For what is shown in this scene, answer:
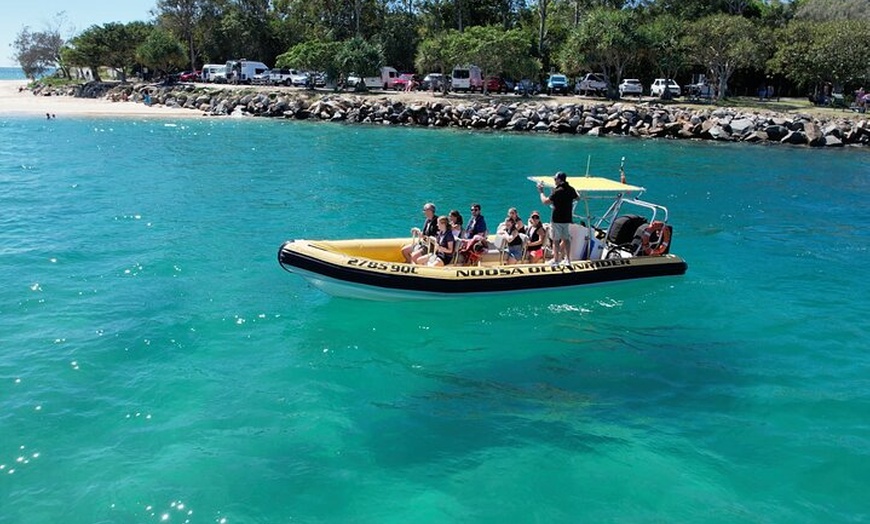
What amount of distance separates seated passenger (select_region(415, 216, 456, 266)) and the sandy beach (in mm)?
42430

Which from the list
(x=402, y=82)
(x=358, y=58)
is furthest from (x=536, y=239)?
(x=402, y=82)

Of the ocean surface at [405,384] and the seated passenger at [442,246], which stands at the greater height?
the seated passenger at [442,246]

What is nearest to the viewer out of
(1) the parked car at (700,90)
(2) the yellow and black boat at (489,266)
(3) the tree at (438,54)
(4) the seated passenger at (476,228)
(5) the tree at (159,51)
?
(2) the yellow and black boat at (489,266)

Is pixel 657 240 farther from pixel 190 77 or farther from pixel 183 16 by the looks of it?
pixel 183 16

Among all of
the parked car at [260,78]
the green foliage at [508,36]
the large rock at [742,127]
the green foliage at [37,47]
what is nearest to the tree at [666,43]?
the green foliage at [508,36]

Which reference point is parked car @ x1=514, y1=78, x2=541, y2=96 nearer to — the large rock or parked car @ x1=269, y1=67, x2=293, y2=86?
the large rock

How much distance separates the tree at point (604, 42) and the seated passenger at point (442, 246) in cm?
3937

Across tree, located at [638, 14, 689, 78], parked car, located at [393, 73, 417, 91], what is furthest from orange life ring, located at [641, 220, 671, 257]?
parked car, located at [393, 73, 417, 91]

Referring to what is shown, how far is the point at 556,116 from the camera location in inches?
1725

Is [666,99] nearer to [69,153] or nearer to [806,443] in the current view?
[69,153]

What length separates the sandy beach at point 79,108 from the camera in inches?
2002

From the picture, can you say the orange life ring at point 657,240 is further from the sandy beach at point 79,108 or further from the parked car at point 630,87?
the sandy beach at point 79,108

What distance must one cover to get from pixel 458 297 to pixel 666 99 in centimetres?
4580

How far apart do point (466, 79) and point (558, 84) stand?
→ 7866mm
